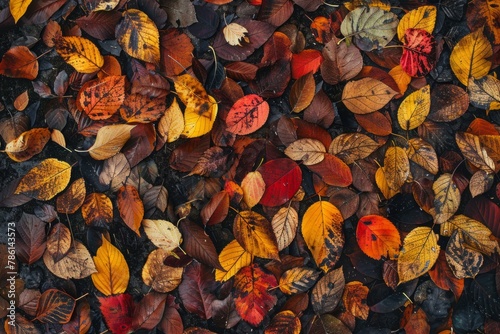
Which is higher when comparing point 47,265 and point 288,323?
point 47,265

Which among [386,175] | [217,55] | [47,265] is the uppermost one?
[217,55]

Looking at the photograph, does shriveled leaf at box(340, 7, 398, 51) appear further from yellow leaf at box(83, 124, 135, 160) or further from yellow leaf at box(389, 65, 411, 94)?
yellow leaf at box(83, 124, 135, 160)

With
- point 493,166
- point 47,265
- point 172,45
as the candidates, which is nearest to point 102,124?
point 172,45

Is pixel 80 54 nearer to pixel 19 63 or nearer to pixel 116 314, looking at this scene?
pixel 19 63

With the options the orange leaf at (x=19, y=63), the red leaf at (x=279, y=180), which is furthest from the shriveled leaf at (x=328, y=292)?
the orange leaf at (x=19, y=63)

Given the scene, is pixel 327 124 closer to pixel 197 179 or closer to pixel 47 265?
pixel 197 179

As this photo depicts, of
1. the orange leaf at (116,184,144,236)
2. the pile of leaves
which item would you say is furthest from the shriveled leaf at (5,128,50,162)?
the orange leaf at (116,184,144,236)

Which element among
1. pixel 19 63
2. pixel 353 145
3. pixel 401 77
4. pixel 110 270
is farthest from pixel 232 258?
pixel 19 63
